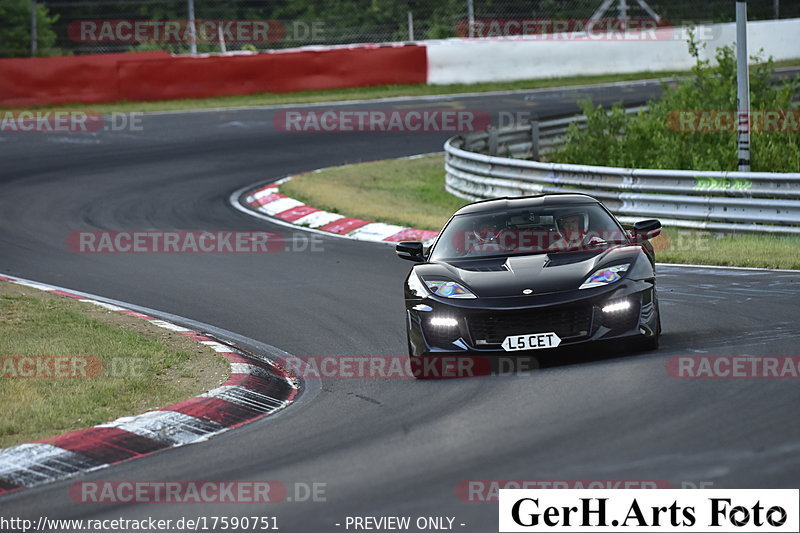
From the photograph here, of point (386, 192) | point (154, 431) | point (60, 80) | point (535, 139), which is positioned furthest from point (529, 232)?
point (60, 80)

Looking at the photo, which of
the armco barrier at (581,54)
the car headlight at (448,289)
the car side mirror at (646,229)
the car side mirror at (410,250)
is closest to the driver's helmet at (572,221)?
the car side mirror at (646,229)

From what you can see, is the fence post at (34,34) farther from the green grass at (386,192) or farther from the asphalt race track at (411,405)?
the asphalt race track at (411,405)

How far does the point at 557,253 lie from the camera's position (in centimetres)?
909

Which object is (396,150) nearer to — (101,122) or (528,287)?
(101,122)

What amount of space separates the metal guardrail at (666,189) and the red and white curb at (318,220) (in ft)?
8.06

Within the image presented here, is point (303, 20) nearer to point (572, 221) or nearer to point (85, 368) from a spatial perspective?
point (572, 221)

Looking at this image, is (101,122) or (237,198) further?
(101,122)

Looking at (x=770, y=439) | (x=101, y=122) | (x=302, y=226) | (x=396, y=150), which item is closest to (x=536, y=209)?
(x=770, y=439)

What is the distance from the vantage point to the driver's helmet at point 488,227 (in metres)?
9.48

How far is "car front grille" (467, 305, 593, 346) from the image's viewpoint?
26.9 feet

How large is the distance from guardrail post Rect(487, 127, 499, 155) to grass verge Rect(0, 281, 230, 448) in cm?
1192

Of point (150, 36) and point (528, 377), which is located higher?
point (150, 36)

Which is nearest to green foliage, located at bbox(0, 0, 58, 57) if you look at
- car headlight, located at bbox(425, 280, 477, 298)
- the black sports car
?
the black sports car

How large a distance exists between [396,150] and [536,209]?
16.4 metres
